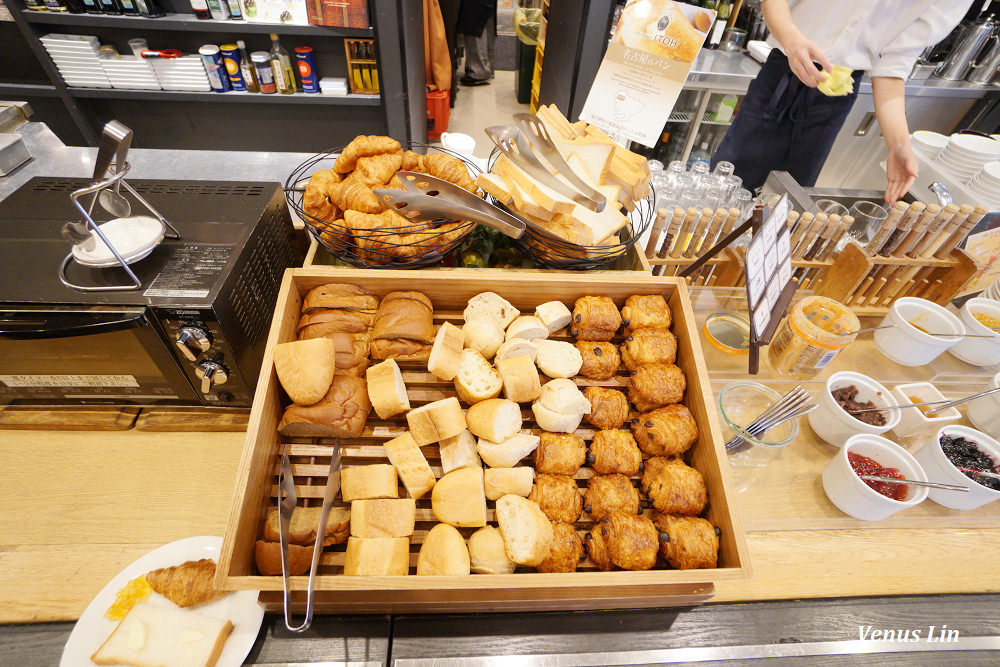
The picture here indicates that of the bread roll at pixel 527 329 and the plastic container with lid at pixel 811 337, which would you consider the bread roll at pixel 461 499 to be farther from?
the plastic container with lid at pixel 811 337

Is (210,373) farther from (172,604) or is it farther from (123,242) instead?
(172,604)

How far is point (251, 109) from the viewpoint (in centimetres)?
459

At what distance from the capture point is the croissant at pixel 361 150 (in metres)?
1.58

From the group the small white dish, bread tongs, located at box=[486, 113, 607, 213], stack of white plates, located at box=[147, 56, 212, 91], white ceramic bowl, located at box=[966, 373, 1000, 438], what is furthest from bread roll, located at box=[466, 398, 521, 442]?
stack of white plates, located at box=[147, 56, 212, 91]

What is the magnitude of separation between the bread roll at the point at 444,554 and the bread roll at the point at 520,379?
0.40 meters

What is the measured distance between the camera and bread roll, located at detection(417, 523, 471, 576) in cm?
106

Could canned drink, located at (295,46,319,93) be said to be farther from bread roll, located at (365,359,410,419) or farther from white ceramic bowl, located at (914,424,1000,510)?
white ceramic bowl, located at (914,424,1000,510)

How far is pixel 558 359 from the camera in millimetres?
1406

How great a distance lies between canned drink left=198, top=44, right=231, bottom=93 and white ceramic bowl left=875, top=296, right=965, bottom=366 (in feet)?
16.8

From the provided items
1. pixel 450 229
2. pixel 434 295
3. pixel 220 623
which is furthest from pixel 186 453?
pixel 450 229

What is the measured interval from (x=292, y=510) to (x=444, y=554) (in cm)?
40

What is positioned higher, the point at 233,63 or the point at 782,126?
the point at 782,126

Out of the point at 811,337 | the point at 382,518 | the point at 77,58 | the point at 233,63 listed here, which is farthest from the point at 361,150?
the point at 77,58

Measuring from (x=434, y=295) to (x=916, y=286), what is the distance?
215 centimetres
